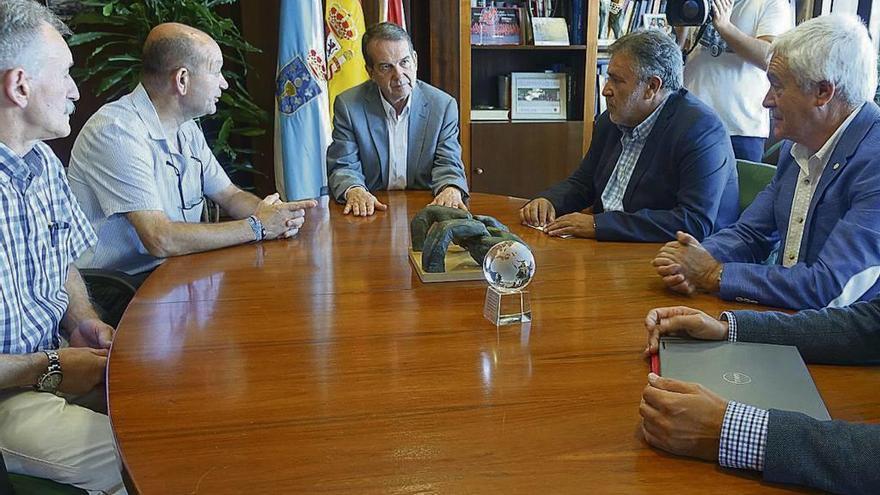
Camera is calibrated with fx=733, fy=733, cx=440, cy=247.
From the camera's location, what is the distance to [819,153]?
1.62 meters

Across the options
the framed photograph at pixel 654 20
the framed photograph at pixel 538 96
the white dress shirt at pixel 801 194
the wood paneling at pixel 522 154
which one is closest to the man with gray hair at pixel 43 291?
the white dress shirt at pixel 801 194

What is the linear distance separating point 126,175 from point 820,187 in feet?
5.61

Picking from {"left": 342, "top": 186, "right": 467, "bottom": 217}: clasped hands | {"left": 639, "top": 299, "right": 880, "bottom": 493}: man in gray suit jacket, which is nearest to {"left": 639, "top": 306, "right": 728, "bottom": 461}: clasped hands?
{"left": 639, "top": 299, "right": 880, "bottom": 493}: man in gray suit jacket

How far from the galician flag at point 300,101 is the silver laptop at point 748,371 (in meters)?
2.65

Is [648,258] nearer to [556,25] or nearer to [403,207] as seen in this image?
[403,207]

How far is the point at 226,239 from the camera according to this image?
77.7 inches

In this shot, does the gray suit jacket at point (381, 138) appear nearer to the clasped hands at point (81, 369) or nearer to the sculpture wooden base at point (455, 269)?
the sculpture wooden base at point (455, 269)

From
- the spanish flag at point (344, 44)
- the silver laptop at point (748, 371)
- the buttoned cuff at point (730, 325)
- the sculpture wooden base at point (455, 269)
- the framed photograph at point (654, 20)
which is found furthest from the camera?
the framed photograph at point (654, 20)

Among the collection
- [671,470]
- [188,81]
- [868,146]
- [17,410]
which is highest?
[188,81]

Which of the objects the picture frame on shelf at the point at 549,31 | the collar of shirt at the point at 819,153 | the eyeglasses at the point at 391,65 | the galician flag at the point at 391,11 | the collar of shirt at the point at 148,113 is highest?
the galician flag at the point at 391,11

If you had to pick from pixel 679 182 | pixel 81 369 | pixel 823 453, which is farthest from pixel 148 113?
pixel 823 453

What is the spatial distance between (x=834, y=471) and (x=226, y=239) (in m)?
1.56

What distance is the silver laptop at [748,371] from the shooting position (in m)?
0.99

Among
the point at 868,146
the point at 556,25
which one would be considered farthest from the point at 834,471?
the point at 556,25
